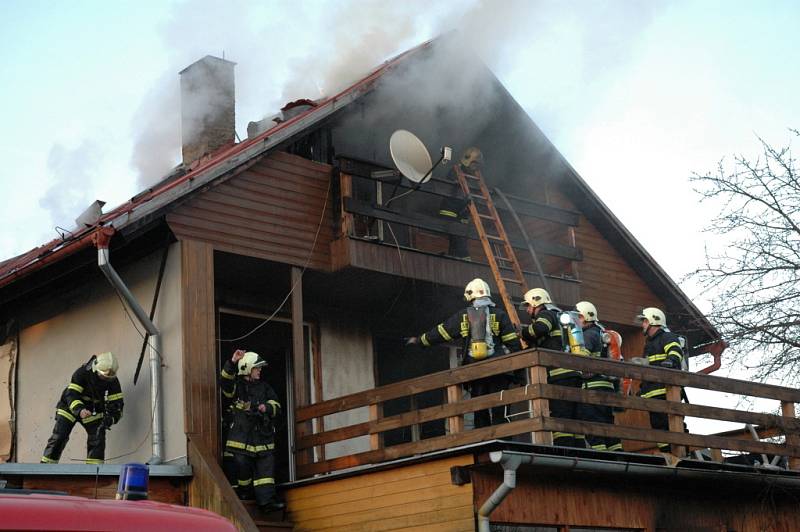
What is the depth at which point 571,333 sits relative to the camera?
1198 centimetres

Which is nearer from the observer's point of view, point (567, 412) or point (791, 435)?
point (567, 412)

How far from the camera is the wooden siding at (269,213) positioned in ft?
38.3

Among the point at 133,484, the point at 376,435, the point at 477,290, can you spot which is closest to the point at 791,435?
the point at 477,290

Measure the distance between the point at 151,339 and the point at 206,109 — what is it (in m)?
5.03

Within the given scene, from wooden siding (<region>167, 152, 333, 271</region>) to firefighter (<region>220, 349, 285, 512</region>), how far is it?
4.13 feet

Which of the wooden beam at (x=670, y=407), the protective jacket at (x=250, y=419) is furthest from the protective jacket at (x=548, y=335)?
the protective jacket at (x=250, y=419)

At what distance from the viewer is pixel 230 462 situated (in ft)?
36.7

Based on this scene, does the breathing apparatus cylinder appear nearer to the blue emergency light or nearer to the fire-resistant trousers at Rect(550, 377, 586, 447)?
the fire-resistant trousers at Rect(550, 377, 586, 447)

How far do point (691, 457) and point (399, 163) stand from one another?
423cm

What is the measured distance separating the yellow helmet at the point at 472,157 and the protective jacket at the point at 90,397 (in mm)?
4777

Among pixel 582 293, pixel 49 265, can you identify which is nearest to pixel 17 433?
pixel 49 265

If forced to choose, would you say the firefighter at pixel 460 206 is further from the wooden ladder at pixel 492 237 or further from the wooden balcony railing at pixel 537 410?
the wooden balcony railing at pixel 537 410

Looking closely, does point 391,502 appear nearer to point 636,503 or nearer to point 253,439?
point 253,439

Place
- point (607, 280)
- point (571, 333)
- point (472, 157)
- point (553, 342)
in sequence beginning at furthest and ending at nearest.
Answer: point (607, 280) < point (472, 157) < point (571, 333) < point (553, 342)
